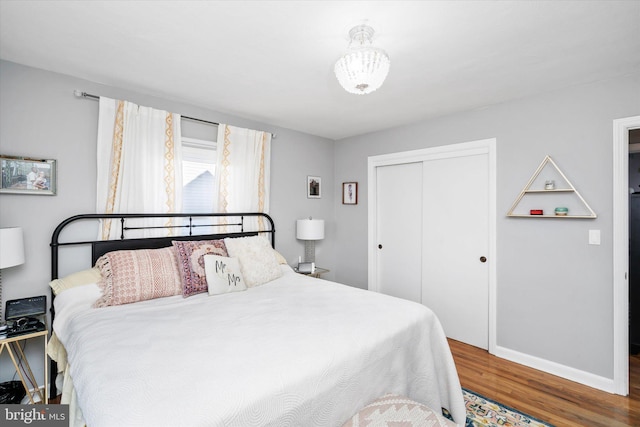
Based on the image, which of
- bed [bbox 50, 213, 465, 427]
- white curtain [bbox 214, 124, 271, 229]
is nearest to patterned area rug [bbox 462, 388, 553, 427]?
bed [bbox 50, 213, 465, 427]

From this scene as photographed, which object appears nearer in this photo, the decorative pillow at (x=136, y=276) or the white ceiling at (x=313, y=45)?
the white ceiling at (x=313, y=45)

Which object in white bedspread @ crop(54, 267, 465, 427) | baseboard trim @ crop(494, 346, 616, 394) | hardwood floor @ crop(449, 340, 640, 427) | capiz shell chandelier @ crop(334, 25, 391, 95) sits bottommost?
hardwood floor @ crop(449, 340, 640, 427)

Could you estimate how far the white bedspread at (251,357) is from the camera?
111 centimetres

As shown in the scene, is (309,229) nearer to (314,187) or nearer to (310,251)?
(310,251)

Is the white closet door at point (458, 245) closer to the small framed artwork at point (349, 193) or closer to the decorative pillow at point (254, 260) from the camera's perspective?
the small framed artwork at point (349, 193)

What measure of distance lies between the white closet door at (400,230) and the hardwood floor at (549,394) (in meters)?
1.10

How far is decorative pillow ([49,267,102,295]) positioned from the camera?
7.05 ft

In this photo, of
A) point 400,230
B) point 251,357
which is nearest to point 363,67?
point 251,357

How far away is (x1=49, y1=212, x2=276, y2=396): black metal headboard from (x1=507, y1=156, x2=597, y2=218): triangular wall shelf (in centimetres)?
261

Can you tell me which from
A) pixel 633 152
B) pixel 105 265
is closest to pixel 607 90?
pixel 633 152

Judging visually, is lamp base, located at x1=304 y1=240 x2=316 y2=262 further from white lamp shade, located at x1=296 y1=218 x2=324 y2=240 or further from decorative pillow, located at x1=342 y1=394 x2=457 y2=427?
decorative pillow, located at x1=342 y1=394 x2=457 y2=427

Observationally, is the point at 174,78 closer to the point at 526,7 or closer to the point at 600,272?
the point at 526,7

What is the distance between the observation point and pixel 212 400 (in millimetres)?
1091

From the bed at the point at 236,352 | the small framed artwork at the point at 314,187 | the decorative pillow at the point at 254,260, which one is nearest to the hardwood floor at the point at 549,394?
the bed at the point at 236,352
